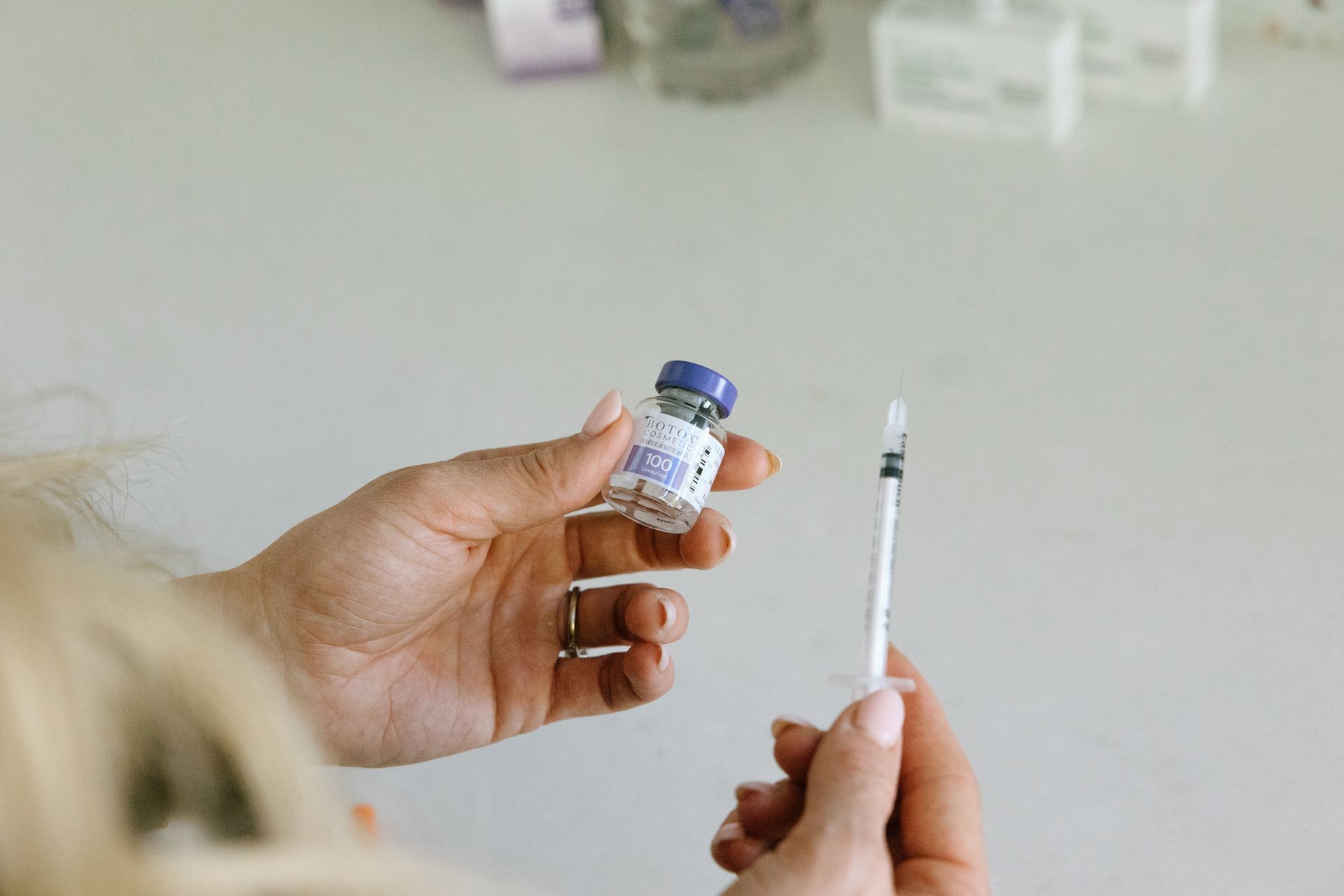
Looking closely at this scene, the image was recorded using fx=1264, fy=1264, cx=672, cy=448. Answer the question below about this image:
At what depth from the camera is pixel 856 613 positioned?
87 centimetres

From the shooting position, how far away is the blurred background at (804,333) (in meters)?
0.79

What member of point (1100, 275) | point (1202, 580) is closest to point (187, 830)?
point (1202, 580)

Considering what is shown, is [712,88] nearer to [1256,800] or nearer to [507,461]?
[507,461]

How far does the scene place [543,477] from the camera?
27.4 inches

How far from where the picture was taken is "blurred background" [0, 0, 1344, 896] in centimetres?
79

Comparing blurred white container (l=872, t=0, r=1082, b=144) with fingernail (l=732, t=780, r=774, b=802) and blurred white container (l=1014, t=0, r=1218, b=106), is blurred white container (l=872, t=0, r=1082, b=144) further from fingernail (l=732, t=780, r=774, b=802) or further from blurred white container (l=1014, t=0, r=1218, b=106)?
fingernail (l=732, t=780, r=774, b=802)

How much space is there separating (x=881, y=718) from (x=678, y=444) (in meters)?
0.18

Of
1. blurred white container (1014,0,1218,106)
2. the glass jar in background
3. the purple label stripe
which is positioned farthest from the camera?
the glass jar in background

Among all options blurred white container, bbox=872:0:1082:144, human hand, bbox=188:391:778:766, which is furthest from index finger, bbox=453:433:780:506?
blurred white container, bbox=872:0:1082:144

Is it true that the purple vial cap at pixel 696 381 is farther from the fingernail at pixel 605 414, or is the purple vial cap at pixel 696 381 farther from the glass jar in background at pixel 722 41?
the glass jar in background at pixel 722 41

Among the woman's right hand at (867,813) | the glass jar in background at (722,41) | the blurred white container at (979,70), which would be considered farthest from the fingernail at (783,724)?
the glass jar in background at (722,41)

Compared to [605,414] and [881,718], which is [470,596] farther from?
[881,718]

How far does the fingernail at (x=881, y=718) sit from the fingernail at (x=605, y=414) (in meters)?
0.20

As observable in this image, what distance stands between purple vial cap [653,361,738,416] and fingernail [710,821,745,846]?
217 millimetres
